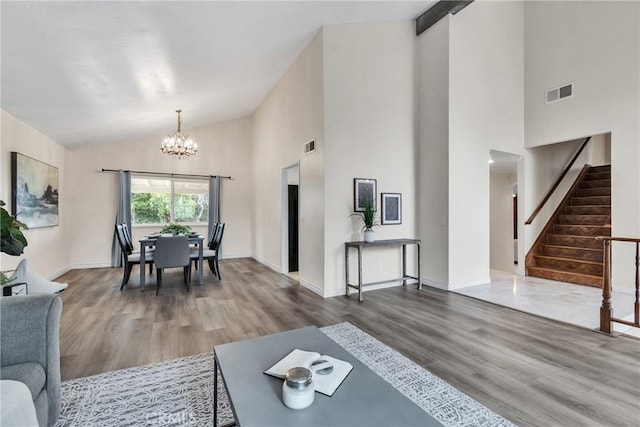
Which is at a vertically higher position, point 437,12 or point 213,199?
point 437,12

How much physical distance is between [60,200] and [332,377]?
6.62 metres

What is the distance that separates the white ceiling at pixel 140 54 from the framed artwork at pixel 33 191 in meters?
0.61

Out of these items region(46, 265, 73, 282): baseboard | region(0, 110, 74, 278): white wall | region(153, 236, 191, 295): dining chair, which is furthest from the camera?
region(46, 265, 73, 282): baseboard

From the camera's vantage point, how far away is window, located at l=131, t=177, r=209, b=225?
22.6 feet

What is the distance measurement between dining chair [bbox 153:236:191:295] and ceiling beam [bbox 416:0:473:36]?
5.10 meters

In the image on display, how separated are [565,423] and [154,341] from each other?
318 cm

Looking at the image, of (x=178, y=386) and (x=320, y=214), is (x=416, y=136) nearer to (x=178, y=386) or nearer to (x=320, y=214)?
(x=320, y=214)

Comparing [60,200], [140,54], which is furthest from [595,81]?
[60,200]

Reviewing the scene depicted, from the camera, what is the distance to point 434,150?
15.6ft

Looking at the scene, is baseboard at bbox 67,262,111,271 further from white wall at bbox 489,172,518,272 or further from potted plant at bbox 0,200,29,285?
white wall at bbox 489,172,518,272

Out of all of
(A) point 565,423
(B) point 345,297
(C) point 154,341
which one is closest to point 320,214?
(B) point 345,297

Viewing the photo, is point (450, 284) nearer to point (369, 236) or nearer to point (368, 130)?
point (369, 236)

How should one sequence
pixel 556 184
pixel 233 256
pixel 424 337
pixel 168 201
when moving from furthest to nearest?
pixel 233 256 < pixel 168 201 < pixel 556 184 < pixel 424 337

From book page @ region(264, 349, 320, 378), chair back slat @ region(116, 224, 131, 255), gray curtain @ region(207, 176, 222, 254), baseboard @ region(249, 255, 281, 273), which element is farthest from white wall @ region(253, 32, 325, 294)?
book page @ region(264, 349, 320, 378)
